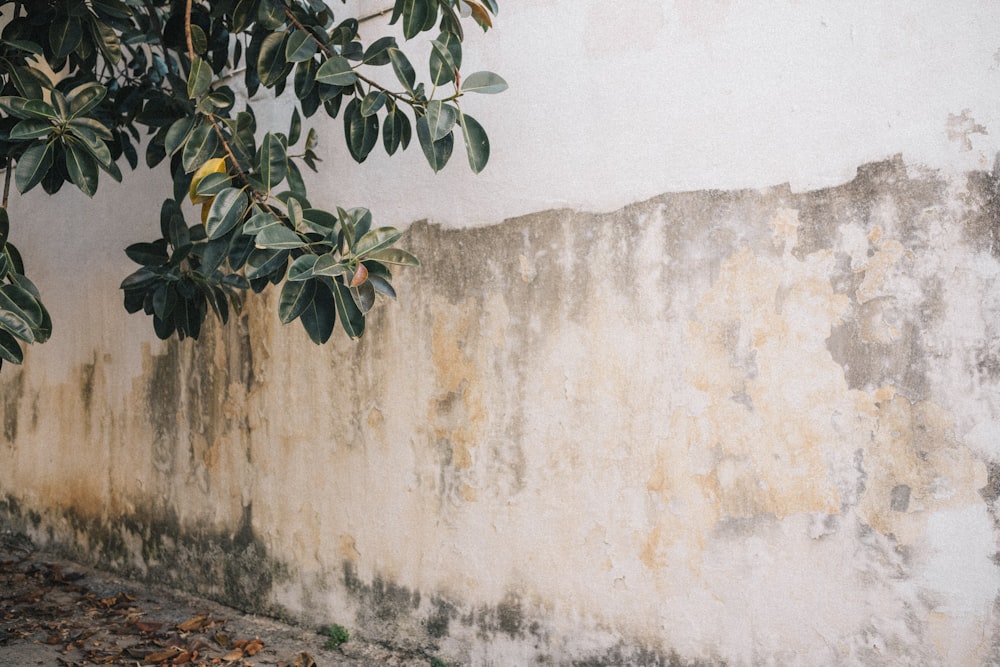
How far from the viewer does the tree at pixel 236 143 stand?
7.48 feet

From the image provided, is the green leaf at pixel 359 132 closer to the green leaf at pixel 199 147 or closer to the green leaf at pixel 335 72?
the green leaf at pixel 335 72

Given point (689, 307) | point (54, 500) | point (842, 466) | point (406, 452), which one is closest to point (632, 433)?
point (689, 307)

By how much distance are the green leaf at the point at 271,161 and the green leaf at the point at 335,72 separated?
240 mm

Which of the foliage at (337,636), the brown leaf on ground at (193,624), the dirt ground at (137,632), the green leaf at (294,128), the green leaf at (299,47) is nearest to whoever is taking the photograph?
the green leaf at (299,47)

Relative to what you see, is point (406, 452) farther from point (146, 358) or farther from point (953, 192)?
point (953, 192)

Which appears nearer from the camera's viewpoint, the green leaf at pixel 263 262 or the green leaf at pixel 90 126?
the green leaf at pixel 263 262

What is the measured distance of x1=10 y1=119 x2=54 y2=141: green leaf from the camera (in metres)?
2.28

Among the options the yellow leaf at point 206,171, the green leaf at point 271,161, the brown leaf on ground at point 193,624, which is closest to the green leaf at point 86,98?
the yellow leaf at point 206,171

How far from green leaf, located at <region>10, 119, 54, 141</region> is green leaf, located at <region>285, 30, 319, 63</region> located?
747 millimetres

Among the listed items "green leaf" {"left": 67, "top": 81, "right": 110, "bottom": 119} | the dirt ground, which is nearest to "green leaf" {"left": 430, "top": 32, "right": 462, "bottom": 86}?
"green leaf" {"left": 67, "top": 81, "right": 110, "bottom": 119}

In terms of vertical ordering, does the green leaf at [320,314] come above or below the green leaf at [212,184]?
below

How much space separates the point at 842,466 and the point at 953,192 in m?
0.88

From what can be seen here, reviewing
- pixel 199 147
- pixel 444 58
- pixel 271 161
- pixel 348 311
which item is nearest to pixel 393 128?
pixel 444 58

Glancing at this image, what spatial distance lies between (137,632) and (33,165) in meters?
2.24
